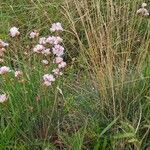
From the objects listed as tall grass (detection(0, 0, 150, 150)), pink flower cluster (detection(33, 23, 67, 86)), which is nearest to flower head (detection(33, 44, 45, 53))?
pink flower cluster (detection(33, 23, 67, 86))

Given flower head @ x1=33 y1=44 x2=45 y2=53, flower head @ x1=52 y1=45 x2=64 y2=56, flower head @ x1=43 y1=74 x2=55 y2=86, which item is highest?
flower head @ x1=33 y1=44 x2=45 y2=53

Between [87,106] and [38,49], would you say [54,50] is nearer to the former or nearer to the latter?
[38,49]

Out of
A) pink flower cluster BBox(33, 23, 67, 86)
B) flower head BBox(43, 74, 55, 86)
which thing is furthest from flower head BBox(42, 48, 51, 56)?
flower head BBox(43, 74, 55, 86)

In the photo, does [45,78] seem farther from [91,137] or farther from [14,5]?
[14,5]

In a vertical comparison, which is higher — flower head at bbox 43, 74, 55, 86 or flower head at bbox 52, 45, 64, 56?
flower head at bbox 52, 45, 64, 56

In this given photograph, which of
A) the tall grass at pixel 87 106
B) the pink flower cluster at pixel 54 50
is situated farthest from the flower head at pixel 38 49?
the tall grass at pixel 87 106

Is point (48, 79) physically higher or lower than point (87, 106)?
higher

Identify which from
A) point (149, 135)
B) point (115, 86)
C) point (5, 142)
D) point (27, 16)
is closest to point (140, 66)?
point (115, 86)

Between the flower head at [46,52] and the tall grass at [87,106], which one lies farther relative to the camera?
the flower head at [46,52]

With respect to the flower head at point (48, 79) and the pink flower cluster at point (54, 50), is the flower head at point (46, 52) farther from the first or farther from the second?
the flower head at point (48, 79)

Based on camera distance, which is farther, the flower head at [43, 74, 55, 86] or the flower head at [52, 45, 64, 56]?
the flower head at [52, 45, 64, 56]

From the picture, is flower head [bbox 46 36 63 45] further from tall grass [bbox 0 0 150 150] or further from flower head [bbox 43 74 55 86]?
flower head [bbox 43 74 55 86]

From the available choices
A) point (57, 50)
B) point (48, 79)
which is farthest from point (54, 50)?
point (48, 79)

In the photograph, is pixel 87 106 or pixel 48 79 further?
pixel 87 106
